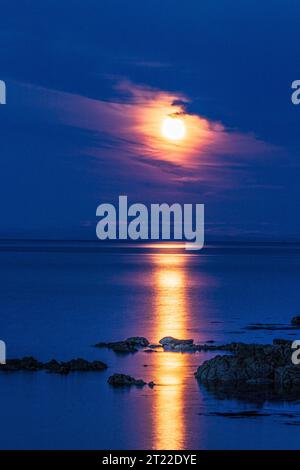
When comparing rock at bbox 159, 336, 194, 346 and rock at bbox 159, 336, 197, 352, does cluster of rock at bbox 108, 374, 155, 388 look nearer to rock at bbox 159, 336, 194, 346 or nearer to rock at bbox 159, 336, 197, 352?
rock at bbox 159, 336, 197, 352

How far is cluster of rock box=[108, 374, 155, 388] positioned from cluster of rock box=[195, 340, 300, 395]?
289 centimetres

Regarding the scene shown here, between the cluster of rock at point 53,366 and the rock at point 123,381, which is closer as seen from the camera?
the rock at point 123,381

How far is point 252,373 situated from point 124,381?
625 cm

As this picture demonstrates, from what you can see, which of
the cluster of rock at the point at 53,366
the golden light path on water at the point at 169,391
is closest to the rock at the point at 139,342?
the golden light path on water at the point at 169,391

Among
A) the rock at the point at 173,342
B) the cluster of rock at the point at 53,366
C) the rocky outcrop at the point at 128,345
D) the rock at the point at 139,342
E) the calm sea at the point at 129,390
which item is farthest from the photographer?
the rock at the point at 139,342

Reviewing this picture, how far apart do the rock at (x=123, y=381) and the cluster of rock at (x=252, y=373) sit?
3049 millimetres

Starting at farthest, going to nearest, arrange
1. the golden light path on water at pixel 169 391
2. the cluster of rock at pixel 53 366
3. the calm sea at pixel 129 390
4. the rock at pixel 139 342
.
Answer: the rock at pixel 139 342, the cluster of rock at pixel 53 366, the calm sea at pixel 129 390, the golden light path on water at pixel 169 391

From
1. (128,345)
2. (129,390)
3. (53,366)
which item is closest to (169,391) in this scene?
(129,390)

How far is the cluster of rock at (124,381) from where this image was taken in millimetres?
42419

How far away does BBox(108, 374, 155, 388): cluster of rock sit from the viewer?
42.4 meters

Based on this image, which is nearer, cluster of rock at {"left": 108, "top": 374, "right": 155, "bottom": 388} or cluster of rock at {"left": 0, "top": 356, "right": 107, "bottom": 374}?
cluster of rock at {"left": 108, "top": 374, "right": 155, "bottom": 388}

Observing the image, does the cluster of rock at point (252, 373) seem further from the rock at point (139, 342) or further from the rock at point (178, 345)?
the rock at point (139, 342)

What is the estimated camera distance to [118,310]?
85938 millimetres

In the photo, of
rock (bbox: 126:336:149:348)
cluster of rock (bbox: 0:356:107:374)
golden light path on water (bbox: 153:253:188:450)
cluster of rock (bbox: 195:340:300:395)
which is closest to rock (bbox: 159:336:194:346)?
rock (bbox: 126:336:149:348)
